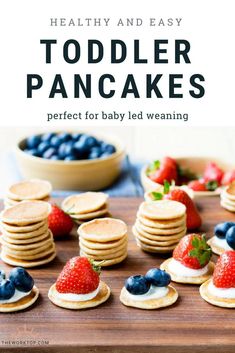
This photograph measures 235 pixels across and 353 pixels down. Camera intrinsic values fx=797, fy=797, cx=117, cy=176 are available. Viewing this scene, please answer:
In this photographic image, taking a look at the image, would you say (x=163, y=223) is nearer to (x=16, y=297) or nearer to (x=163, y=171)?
(x=16, y=297)

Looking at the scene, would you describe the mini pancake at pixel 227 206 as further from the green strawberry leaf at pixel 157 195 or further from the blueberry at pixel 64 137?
the blueberry at pixel 64 137

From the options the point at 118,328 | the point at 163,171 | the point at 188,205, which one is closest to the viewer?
the point at 118,328

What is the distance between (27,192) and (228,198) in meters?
1.00

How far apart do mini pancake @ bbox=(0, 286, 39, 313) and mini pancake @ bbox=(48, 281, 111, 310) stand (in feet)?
0.22

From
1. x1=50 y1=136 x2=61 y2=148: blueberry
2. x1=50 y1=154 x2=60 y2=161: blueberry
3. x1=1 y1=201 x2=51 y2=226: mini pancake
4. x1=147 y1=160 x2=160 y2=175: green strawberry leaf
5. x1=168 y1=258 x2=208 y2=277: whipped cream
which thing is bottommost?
x1=168 y1=258 x2=208 y2=277: whipped cream

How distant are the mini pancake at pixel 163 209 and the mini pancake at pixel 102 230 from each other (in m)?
0.13

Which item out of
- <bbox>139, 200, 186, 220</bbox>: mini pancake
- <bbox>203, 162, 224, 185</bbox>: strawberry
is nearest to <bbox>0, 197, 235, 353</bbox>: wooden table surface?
<bbox>139, 200, 186, 220</bbox>: mini pancake

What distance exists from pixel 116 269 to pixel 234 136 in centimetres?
265

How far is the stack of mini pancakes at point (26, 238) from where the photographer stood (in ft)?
11.0

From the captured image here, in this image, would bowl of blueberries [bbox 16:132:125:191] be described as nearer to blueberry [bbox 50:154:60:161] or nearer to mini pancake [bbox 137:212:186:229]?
blueberry [bbox 50:154:60:161]

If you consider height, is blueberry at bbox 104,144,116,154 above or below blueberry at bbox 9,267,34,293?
above

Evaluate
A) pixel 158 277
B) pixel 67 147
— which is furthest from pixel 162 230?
pixel 67 147

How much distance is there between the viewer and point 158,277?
310cm

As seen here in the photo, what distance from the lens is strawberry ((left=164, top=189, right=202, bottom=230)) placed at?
3740mm
